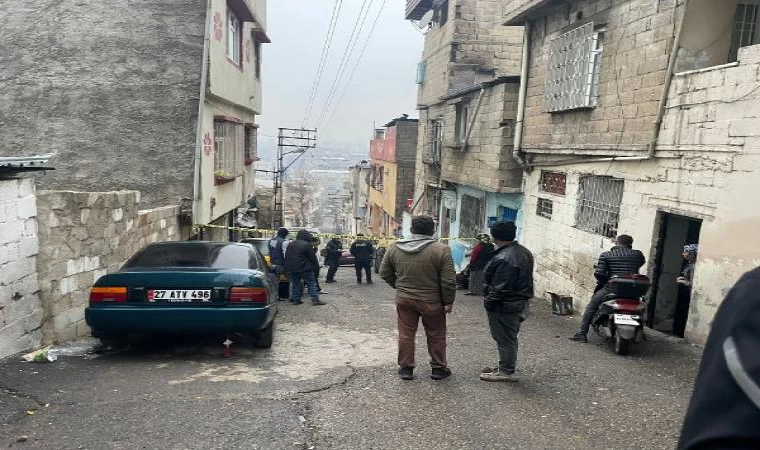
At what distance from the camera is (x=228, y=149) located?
1574cm

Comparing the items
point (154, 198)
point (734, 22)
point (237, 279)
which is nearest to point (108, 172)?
point (154, 198)

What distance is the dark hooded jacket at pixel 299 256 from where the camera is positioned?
10406 millimetres

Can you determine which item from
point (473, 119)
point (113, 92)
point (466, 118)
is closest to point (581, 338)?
point (473, 119)

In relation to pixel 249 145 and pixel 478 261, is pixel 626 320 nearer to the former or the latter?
pixel 478 261

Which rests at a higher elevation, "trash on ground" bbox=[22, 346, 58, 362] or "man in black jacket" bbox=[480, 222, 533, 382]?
"man in black jacket" bbox=[480, 222, 533, 382]

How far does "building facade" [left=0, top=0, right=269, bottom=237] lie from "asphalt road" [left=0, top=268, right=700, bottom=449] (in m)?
7.08

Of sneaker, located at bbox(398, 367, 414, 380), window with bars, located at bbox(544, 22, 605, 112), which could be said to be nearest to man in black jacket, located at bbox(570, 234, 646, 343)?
sneaker, located at bbox(398, 367, 414, 380)

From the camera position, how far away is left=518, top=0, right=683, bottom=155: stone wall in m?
8.23

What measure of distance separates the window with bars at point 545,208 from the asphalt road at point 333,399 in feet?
16.7

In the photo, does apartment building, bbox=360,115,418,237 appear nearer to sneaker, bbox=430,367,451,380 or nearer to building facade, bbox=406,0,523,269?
building facade, bbox=406,0,523,269

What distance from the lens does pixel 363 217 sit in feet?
152

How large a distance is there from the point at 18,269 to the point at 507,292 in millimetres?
4662

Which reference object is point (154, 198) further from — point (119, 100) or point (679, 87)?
point (679, 87)

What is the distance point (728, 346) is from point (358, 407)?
3.62 meters
